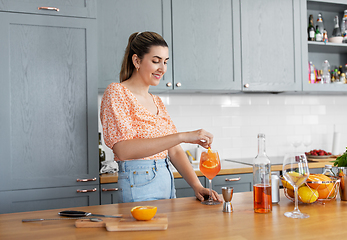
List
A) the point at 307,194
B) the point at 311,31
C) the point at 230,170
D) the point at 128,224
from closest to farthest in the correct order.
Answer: the point at 128,224 < the point at 307,194 < the point at 230,170 < the point at 311,31

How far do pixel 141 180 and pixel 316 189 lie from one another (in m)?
0.76

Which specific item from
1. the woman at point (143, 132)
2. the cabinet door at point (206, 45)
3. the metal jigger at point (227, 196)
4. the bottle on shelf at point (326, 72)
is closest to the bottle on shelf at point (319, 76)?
the bottle on shelf at point (326, 72)

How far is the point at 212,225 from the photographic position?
41.6 inches

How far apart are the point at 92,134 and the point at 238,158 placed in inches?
62.1

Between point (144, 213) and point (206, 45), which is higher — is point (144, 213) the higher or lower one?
the lower one

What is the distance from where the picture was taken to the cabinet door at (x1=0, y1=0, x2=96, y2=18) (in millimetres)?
2260

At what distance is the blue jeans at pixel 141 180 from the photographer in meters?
1.59

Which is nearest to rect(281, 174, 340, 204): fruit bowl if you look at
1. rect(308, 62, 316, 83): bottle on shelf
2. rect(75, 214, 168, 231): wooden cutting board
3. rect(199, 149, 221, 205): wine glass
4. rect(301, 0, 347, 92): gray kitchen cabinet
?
rect(199, 149, 221, 205): wine glass

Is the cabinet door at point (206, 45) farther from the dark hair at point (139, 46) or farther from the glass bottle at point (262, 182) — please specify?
the glass bottle at point (262, 182)

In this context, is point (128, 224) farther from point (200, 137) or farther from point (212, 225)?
point (200, 137)

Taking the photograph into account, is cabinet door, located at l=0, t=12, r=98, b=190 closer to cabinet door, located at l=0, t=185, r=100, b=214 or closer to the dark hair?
cabinet door, located at l=0, t=185, r=100, b=214

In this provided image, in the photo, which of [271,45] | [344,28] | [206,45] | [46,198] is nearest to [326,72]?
[344,28]

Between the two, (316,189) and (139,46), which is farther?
(139,46)

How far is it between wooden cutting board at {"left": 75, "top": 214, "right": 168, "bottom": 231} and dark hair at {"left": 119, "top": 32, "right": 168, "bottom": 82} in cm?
94
